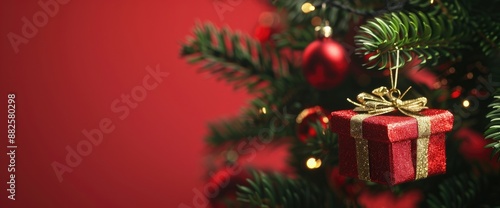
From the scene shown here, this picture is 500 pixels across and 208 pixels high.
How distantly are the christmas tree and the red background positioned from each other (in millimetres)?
433

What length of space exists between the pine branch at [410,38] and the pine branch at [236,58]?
0.22 m

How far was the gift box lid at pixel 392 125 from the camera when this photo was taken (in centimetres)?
48

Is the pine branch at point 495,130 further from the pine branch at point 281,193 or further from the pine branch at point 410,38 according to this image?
the pine branch at point 281,193

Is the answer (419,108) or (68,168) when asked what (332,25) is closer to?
(419,108)

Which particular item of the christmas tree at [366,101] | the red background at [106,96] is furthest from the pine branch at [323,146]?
the red background at [106,96]

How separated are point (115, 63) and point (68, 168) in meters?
0.23

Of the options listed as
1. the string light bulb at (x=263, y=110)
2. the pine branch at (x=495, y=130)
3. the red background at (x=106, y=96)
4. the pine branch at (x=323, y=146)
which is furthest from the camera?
the red background at (x=106, y=96)

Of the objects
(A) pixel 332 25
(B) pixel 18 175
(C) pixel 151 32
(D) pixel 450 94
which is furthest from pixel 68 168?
(D) pixel 450 94

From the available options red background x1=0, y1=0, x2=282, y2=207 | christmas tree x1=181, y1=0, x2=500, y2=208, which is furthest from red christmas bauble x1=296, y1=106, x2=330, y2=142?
red background x1=0, y1=0, x2=282, y2=207

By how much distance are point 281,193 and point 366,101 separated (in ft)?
0.49

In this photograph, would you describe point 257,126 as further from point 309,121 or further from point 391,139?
point 391,139

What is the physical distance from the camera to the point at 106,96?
123 cm

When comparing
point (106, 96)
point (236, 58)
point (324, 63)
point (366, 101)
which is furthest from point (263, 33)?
point (106, 96)

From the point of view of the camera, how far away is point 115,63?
1.22 m
